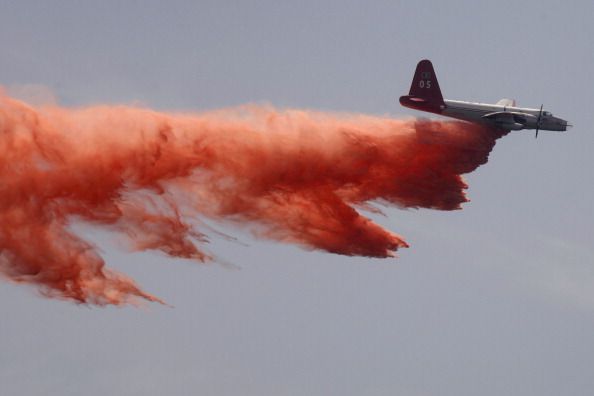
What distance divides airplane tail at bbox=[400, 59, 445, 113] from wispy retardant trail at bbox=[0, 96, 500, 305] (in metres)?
1.11

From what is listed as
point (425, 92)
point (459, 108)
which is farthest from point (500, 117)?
point (425, 92)

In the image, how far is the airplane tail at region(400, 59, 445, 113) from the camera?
76688 mm

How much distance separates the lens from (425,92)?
7675 centimetres

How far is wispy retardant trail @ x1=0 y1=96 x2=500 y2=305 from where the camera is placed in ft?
222

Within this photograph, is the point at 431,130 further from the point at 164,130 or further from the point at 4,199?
the point at 4,199

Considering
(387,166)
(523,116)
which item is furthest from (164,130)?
(523,116)

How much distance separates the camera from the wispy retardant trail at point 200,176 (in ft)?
222

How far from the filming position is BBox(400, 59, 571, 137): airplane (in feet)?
252

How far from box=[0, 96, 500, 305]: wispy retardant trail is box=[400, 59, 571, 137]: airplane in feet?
2.40

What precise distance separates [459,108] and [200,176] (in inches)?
609

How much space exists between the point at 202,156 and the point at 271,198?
4359mm

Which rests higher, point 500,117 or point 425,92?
point 425,92

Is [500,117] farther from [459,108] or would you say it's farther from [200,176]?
[200,176]

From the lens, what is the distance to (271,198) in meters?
73.7
